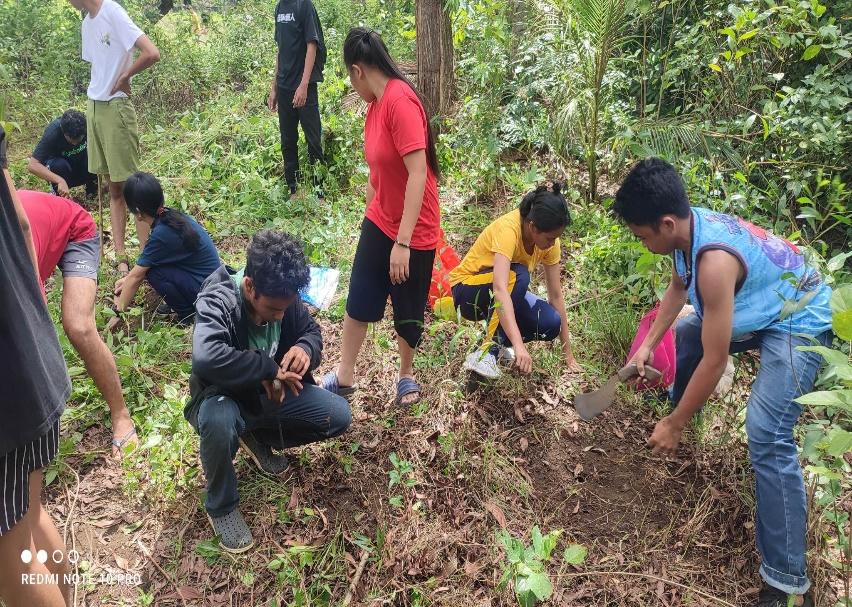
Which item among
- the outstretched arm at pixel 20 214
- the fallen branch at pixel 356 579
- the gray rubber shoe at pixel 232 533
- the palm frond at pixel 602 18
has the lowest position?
the fallen branch at pixel 356 579

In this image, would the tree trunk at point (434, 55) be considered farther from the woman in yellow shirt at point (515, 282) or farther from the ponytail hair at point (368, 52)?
the ponytail hair at point (368, 52)

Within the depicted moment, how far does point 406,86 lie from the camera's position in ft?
8.60

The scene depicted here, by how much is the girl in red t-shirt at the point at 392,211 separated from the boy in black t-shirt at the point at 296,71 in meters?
2.44

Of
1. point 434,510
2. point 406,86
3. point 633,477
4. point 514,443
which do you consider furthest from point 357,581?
point 406,86

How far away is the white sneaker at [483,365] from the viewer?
3.07 metres

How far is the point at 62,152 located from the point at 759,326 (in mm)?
5100

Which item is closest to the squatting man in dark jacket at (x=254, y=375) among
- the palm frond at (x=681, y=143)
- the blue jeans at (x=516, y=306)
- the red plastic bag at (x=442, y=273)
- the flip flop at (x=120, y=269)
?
the blue jeans at (x=516, y=306)

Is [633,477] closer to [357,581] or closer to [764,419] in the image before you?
[764,419]

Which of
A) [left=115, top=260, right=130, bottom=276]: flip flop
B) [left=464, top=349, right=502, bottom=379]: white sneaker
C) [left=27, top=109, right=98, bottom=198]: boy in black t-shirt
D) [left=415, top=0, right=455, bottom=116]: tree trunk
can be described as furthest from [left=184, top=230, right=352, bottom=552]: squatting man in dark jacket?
[left=415, top=0, right=455, bottom=116]: tree trunk

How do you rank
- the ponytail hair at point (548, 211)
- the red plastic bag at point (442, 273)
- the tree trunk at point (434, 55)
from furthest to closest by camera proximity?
the tree trunk at point (434, 55)
the red plastic bag at point (442, 273)
the ponytail hair at point (548, 211)

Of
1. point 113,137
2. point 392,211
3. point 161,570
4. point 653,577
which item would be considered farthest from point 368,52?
point 113,137

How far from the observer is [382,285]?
9.68ft

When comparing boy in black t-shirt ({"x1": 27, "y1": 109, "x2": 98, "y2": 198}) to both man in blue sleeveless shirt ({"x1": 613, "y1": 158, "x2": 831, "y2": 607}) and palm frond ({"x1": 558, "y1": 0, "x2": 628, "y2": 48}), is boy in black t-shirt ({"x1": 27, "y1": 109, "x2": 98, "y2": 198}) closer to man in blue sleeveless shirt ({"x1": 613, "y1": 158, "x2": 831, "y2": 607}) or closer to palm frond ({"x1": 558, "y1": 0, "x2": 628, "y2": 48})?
palm frond ({"x1": 558, "y1": 0, "x2": 628, "y2": 48})

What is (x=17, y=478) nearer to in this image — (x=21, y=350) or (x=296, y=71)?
(x=21, y=350)
